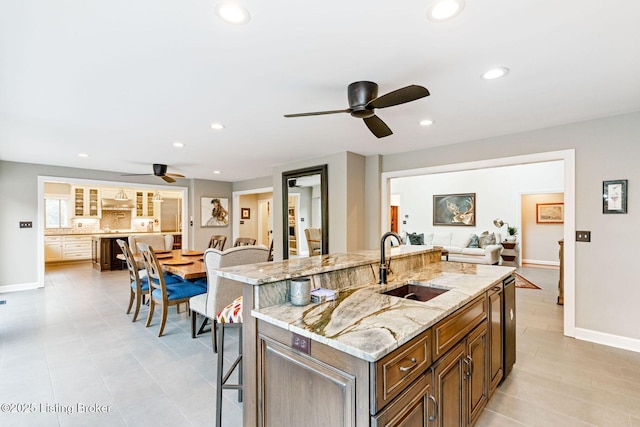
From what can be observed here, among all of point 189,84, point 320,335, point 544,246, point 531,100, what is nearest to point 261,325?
point 320,335

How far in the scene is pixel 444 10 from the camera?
152 centimetres

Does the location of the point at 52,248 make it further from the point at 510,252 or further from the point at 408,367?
the point at 510,252

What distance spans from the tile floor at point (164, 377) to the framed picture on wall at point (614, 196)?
4.75 ft

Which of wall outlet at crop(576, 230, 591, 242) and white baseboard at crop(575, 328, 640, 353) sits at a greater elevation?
wall outlet at crop(576, 230, 591, 242)

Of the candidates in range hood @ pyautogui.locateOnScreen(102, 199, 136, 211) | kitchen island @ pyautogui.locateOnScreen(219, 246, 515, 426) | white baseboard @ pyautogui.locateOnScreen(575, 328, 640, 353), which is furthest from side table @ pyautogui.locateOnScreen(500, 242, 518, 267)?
range hood @ pyautogui.locateOnScreen(102, 199, 136, 211)

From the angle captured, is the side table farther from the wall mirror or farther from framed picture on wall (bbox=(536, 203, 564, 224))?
the wall mirror

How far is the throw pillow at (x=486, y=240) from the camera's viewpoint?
8.07 metres

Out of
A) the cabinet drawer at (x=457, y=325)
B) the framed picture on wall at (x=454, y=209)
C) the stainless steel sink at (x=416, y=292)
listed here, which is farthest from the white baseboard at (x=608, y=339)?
the framed picture on wall at (x=454, y=209)

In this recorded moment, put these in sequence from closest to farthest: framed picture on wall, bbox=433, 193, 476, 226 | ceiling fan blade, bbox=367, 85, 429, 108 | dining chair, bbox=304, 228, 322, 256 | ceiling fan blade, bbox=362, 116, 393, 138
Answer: ceiling fan blade, bbox=367, 85, 429, 108
ceiling fan blade, bbox=362, 116, 393, 138
dining chair, bbox=304, 228, 322, 256
framed picture on wall, bbox=433, 193, 476, 226

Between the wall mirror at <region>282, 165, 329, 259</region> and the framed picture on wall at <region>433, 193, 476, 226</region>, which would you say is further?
the framed picture on wall at <region>433, 193, 476, 226</region>

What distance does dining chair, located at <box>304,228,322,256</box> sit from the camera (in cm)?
514

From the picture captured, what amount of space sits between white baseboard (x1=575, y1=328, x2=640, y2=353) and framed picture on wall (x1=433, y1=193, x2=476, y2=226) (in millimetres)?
6168

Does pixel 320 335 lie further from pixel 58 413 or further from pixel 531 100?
pixel 531 100

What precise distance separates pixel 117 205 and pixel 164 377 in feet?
28.6
